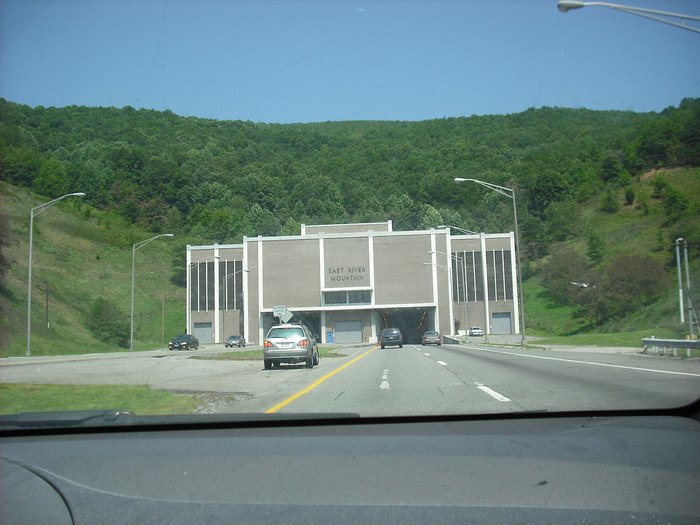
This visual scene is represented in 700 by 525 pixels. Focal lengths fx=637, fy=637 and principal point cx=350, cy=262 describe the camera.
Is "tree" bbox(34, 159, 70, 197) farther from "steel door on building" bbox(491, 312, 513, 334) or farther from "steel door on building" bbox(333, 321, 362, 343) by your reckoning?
"steel door on building" bbox(491, 312, 513, 334)

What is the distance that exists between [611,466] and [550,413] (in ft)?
6.18

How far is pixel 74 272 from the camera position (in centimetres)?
1445

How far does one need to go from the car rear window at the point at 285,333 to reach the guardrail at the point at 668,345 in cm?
1212

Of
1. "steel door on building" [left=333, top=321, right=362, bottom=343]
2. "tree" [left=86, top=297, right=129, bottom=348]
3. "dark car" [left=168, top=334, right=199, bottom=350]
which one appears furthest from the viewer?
"steel door on building" [left=333, top=321, right=362, bottom=343]

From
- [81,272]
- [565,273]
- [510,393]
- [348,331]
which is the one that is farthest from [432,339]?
[510,393]

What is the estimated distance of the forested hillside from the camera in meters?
10.9

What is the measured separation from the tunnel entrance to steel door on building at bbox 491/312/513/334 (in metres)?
8.66

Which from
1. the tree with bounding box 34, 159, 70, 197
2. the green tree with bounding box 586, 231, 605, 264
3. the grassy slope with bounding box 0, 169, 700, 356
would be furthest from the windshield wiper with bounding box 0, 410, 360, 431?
the green tree with bounding box 586, 231, 605, 264

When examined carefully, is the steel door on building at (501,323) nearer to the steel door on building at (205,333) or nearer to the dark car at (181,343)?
the steel door on building at (205,333)

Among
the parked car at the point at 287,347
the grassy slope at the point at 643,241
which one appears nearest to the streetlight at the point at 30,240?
the parked car at the point at 287,347

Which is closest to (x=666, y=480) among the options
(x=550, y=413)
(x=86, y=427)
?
(x=550, y=413)

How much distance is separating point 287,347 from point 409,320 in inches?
2639

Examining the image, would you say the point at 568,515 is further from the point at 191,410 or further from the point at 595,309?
the point at 595,309

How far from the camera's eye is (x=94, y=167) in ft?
38.5
